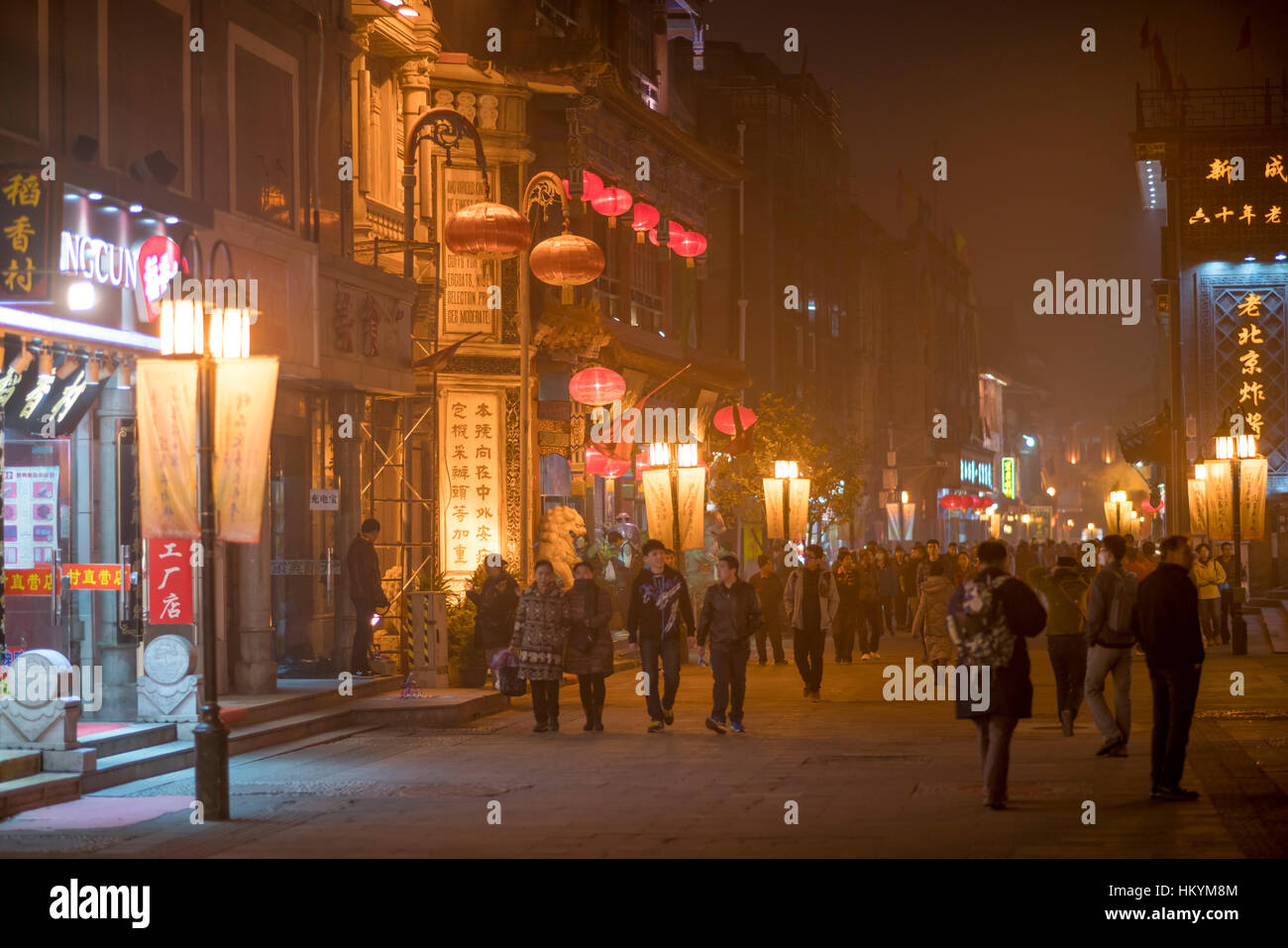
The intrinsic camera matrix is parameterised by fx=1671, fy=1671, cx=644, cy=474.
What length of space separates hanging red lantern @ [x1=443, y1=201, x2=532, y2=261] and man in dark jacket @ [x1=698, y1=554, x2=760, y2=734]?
25.6ft

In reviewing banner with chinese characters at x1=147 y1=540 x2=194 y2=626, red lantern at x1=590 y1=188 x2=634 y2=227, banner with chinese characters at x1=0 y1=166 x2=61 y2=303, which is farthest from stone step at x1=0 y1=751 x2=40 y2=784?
red lantern at x1=590 y1=188 x2=634 y2=227

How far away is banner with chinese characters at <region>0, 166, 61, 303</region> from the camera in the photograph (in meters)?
13.2

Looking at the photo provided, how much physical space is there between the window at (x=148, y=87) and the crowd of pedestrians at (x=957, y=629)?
589cm

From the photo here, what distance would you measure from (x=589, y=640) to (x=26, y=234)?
7.08 m

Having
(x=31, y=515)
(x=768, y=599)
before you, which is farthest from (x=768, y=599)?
(x=31, y=515)

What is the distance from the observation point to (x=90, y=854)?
10.5 m

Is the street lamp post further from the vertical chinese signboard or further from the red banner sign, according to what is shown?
the vertical chinese signboard

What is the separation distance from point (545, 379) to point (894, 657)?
8.02m

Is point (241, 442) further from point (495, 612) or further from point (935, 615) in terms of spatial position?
point (935, 615)

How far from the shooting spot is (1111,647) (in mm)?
14766

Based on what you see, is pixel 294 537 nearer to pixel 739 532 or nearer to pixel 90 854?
pixel 90 854

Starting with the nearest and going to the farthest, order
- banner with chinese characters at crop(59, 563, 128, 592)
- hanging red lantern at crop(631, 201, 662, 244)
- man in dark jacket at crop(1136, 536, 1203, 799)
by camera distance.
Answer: man in dark jacket at crop(1136, 536, 1203, 799) → banner with chinese characters at crop(59, 563, 128, 592) → hanging red lantern at crop(631, 201, 662, 244)

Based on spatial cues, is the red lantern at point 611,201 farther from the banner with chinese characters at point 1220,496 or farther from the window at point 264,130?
the banner with chinese characters at point 1220,496

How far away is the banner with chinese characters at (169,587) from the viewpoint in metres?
16.2
